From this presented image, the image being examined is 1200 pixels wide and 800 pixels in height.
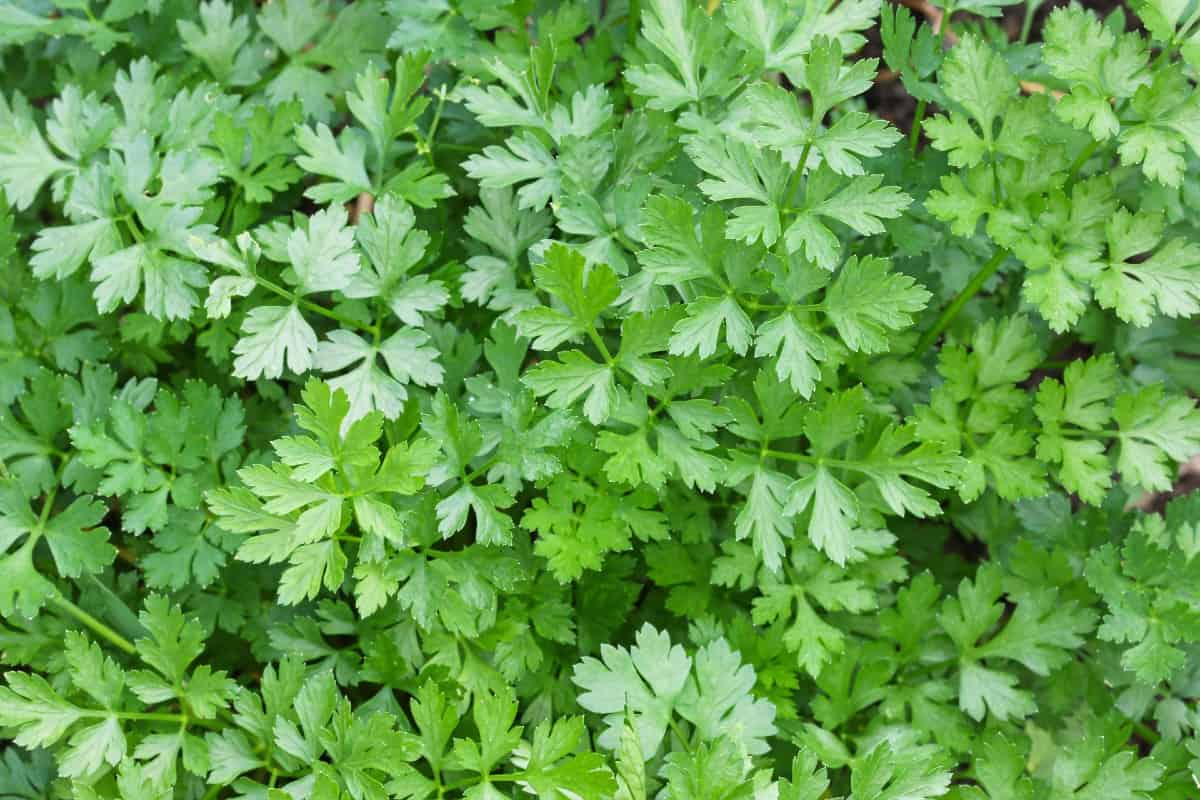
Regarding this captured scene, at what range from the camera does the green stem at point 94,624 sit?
2023mm

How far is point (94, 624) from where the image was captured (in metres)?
2.05

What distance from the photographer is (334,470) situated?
71.7 inches

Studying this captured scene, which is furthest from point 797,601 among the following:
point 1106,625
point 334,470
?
point 334,470

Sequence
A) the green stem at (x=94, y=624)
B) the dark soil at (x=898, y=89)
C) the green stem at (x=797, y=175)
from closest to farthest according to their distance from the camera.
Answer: the green stem at (x=797, y=175)
the green stem at (x=94, y=624)
the dark soil at (x=898, y=89)

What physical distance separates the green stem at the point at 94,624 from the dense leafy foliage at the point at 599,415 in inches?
0.4

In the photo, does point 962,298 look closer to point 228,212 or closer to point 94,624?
point 228,212

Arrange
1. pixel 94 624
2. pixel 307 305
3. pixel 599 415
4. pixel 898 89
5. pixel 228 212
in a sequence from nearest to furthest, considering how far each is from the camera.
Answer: pixel 599 415 → pixel 307 305 → pixel 94 624 → pixel 228 212 → pixel 898 89

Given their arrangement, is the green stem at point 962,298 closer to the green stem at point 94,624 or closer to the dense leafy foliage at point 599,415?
the dense leafy foliage at point 599,415

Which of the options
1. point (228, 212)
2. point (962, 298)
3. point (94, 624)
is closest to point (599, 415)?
point (962, 298)

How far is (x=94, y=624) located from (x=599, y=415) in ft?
3.57

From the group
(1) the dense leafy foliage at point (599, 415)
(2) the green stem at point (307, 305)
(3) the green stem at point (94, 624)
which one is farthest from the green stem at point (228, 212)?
(3) the green stem at point (94, 624)

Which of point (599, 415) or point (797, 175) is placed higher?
point (797, 175)

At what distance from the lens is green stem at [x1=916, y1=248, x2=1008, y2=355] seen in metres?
2.04

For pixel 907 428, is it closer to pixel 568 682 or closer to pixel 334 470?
pixel 568 682
